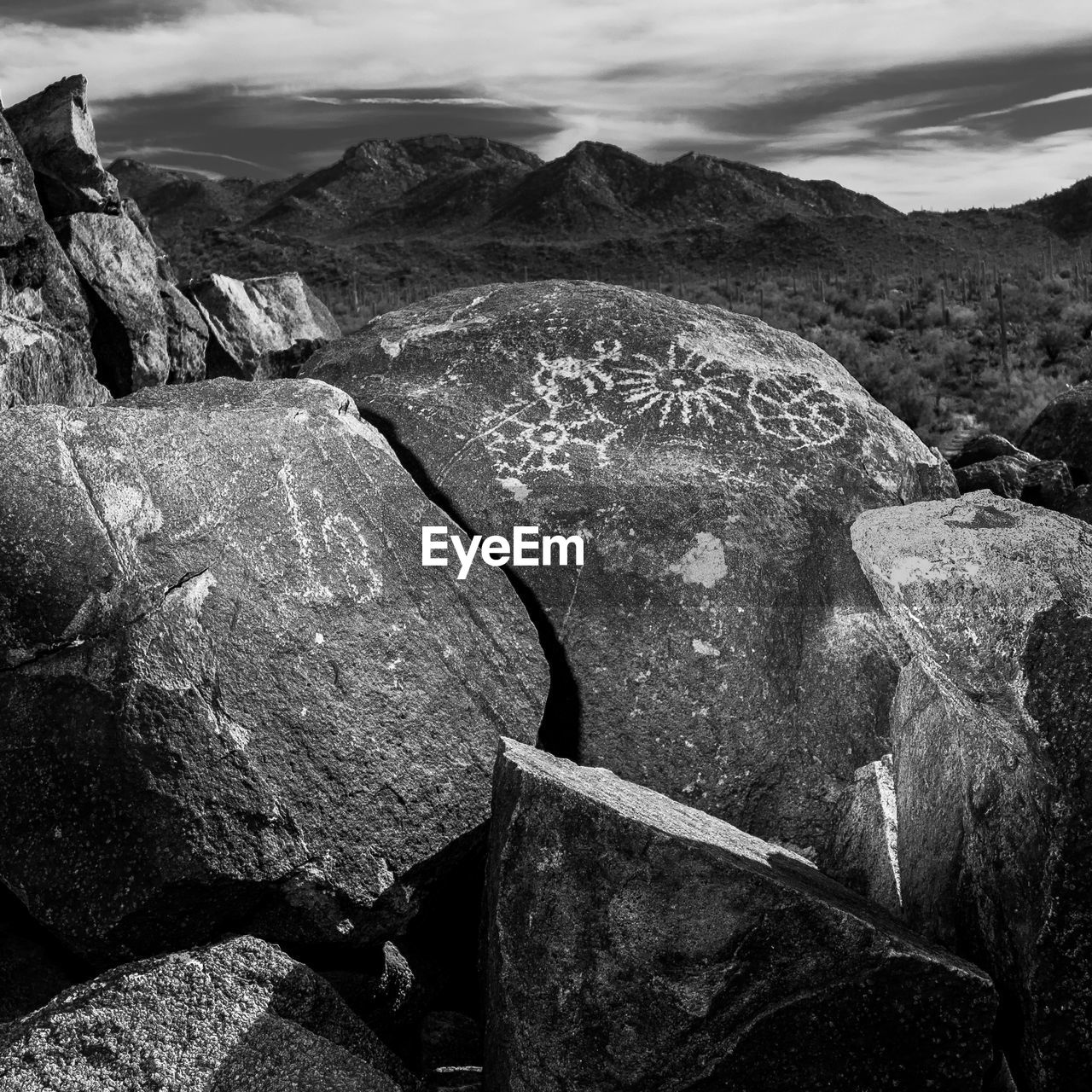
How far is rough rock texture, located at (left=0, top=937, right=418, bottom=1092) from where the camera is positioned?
124 inches

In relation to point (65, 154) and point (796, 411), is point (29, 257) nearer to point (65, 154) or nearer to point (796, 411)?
point (65, 154)

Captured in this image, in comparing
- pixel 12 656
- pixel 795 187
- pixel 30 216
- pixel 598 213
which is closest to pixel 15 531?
pixel 12 656

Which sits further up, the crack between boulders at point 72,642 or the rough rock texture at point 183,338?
the crack between boulders at point 72,642

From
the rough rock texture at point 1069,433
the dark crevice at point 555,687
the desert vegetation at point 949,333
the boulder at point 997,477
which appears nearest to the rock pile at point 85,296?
the dark crevice at point 555,687

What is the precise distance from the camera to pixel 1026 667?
10.7 ft

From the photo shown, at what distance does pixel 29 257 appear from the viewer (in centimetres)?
859

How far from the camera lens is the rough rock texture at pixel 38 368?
6.65m

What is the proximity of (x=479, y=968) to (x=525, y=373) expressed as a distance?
2756 mm

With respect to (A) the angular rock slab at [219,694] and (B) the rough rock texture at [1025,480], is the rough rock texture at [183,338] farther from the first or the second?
(A) the angular rock slab at [219,694]

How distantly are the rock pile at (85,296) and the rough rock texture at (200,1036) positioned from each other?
399 cm

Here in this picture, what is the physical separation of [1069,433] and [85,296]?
7.58 meters

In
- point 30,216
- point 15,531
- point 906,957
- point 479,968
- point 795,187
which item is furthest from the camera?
point 795,187

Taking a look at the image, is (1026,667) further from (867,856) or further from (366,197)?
(366,197)

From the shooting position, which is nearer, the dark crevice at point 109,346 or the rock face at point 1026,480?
the rock face at point 1026,480
